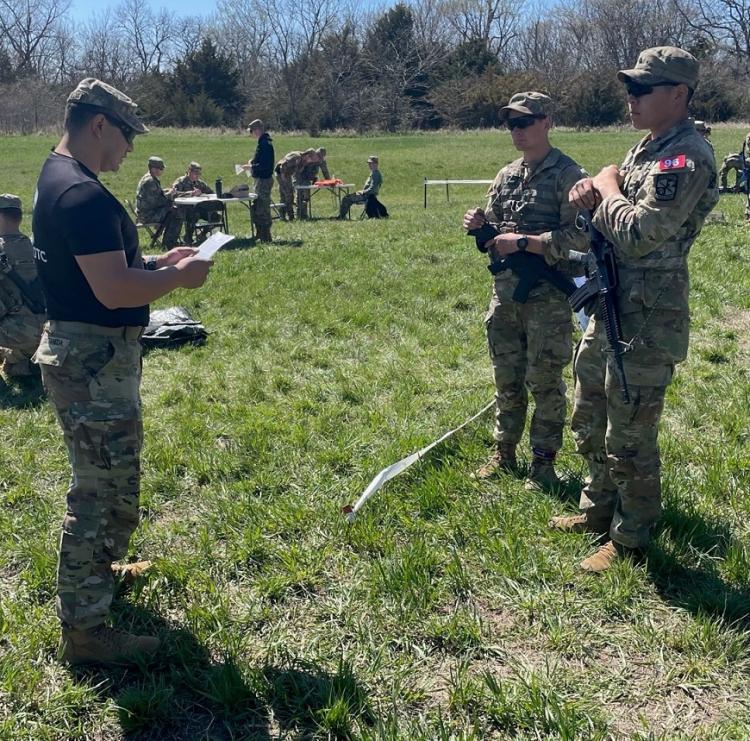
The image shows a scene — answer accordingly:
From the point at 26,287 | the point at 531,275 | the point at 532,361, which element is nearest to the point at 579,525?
the point at 532,361

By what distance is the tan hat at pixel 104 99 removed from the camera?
2707 millimetres

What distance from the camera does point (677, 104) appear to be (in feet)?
10.0

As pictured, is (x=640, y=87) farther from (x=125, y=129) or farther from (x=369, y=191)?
(x=369, y=191)

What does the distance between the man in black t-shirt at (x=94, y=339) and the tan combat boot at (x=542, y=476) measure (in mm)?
2241

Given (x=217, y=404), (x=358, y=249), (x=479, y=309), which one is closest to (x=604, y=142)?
(x=358, y=249)

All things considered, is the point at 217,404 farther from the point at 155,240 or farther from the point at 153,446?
the point at 155,240

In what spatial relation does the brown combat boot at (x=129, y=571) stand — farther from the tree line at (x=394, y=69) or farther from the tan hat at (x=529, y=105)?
the tree line at (x=394, y=69)

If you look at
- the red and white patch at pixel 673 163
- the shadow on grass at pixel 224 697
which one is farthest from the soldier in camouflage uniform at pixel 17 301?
the red and white patch at pixel 673 163

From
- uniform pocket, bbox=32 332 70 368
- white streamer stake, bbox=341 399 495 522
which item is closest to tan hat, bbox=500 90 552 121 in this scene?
white streamer stake, bbox=341 399 495 522

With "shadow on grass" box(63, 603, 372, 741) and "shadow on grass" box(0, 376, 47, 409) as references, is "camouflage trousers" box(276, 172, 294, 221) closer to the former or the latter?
"shadow on grass" box(0, 376, 47, 409)

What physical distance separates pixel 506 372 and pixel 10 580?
2834mm

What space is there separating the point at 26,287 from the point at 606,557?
5.14m

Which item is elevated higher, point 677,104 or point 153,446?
point 677,104

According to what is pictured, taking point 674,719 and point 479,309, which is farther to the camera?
point 479,309
